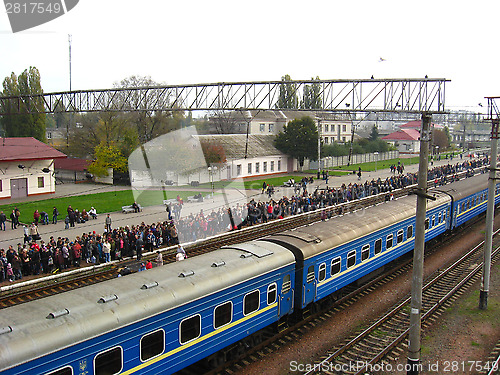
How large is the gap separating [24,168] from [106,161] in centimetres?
994

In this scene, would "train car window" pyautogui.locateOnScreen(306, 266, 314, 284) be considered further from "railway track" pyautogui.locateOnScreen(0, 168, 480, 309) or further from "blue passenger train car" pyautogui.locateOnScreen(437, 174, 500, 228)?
"blue passenger train car" pyautogui.locateOnScreen(437, 174, 500, 228)

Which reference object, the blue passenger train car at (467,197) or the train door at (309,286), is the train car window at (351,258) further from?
the blue passenger train car at (467,197)

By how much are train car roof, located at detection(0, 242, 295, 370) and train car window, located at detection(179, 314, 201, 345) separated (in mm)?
491

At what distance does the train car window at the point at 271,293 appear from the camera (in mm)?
12562

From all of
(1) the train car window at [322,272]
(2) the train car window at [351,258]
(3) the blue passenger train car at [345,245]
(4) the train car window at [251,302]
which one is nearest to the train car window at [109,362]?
(4) the train car window at [251,302]

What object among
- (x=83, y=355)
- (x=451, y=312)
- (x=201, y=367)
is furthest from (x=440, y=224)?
(x=83, y=355)

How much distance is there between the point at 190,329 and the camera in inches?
409

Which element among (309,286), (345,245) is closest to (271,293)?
(309,286)

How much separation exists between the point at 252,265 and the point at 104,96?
27503mm

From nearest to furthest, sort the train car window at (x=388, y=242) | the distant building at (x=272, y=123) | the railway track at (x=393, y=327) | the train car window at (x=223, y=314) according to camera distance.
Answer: the train car window at (x=223, y=314)
the railway track at (x=393, y=327)
the train car window at (x=388, y=242)
the distant building at (x=272, y=123)

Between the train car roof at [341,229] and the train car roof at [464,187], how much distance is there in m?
5.90

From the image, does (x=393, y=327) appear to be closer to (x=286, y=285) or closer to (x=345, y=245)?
(x=345, y=245)

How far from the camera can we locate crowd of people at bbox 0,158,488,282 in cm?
1877

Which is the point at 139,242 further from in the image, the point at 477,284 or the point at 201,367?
the point at 477,284
